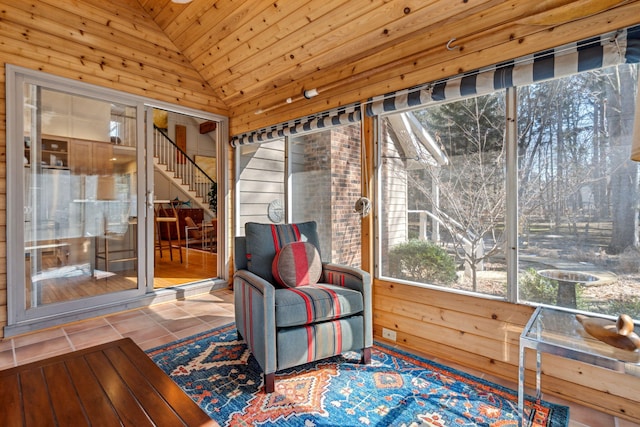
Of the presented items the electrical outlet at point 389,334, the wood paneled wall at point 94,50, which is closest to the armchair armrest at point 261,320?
the electrical outlet at point 389,334

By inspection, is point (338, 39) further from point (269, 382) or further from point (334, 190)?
point (269, 382)

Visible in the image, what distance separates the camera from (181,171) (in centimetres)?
809

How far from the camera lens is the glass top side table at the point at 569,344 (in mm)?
1279

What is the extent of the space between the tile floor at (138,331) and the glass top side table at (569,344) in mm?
552

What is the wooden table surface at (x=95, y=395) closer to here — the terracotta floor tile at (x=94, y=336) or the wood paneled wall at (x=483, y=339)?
the terracotta floor tile at (x=94, y=336)

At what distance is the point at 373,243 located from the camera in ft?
9.27

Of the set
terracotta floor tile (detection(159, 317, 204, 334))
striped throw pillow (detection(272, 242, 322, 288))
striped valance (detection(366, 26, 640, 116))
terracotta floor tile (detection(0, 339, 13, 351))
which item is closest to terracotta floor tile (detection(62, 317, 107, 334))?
terracotta floor tile (detection(0, 339, 13, 351))

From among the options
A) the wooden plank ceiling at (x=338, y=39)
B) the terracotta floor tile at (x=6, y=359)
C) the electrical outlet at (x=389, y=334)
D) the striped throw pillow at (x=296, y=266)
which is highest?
the wooden plank ceiling at (x=338, y=39)

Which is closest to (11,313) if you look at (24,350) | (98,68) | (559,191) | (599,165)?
(24,350)

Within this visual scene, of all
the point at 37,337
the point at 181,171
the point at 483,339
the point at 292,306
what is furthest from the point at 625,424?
the point at 181,171

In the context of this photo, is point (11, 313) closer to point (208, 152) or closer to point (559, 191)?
point (559, 191)

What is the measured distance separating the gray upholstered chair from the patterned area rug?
0.14 metres

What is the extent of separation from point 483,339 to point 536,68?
5.65ft

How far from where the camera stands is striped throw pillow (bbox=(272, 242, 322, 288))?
7.79ft
